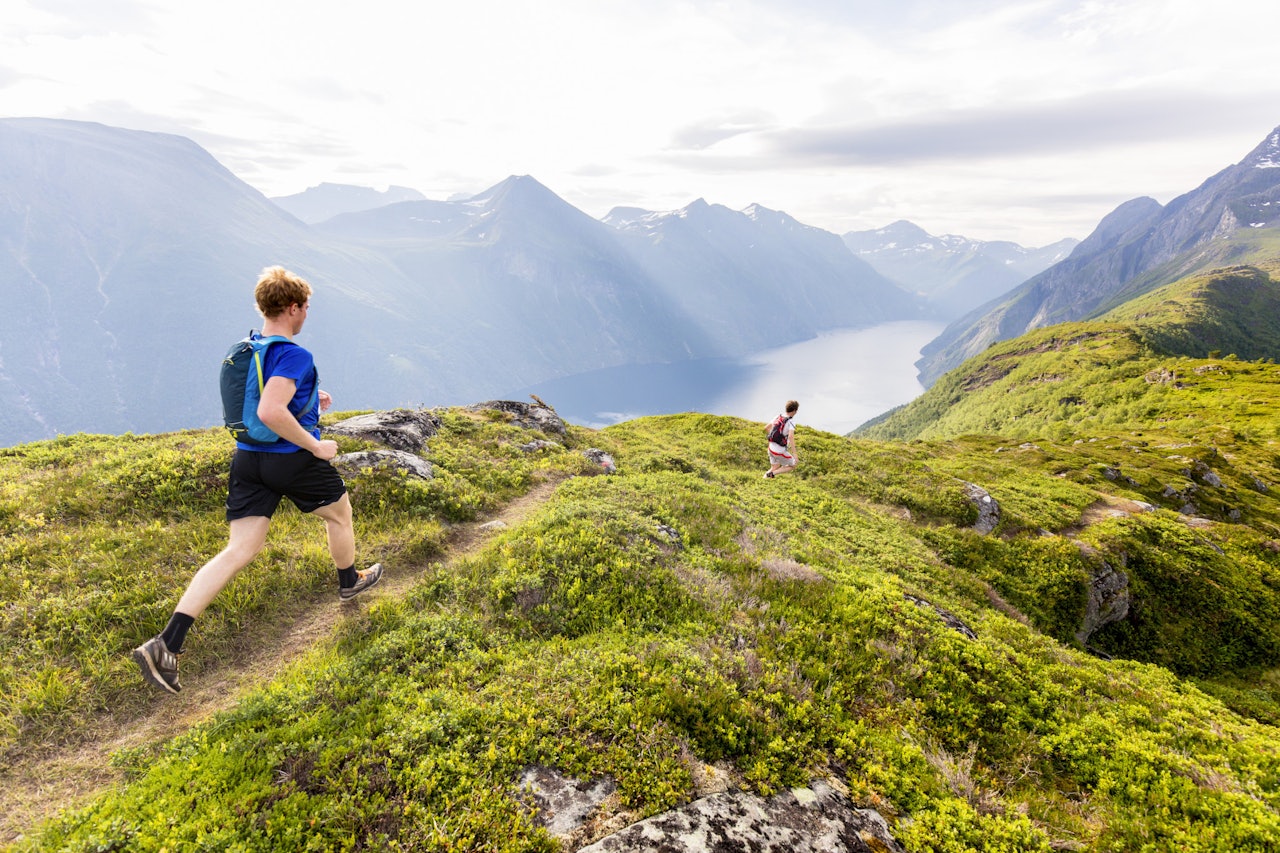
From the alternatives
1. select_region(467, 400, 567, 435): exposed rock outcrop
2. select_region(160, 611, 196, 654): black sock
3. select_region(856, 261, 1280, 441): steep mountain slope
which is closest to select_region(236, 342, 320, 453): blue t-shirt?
select_region(160, 611, 196, 654): black sock

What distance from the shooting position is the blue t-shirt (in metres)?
6.29

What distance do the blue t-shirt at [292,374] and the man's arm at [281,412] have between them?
12 cm

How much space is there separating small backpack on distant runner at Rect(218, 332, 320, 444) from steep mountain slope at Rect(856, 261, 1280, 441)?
284 feet

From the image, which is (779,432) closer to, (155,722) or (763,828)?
(763,828)

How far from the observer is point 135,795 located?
181 inches

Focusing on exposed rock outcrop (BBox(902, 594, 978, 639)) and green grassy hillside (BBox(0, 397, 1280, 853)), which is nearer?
green grassy hillside (BBox(0, 397, 1280, 853))

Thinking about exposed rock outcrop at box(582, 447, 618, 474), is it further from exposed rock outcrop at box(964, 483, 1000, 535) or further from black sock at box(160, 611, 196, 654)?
exposed rock outcrop at box(964, 483, 1000, 535)

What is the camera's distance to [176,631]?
19.9 feet

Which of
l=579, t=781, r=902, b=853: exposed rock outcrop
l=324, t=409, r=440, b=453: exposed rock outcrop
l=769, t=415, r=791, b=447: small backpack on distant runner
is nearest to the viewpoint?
l=579, t=781, r=902, b=853: exposed rock outcrop

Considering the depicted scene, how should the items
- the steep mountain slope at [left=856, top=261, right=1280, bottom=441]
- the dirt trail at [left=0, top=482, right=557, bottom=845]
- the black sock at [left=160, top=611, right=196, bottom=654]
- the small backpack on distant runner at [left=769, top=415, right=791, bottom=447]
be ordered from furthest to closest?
1. the steep mountain slope at [left=856, top=261, right=1280, bottom=441]
2. the small backpack on distant runner at [left=769, top=415, right=791, bottom=447]
3. the black sock at [left=160, top=611, right=196, bottom=654]
4. the dirt trail at [left=0, top=482, right=557, bottom=845]

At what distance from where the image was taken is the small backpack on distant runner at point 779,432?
64.1 ft

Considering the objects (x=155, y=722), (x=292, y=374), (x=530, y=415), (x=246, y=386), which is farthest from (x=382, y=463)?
(x=530, y=415)

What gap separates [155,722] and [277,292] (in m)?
5.39

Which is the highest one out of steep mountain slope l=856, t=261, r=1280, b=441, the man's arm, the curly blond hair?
the curly blond hair
